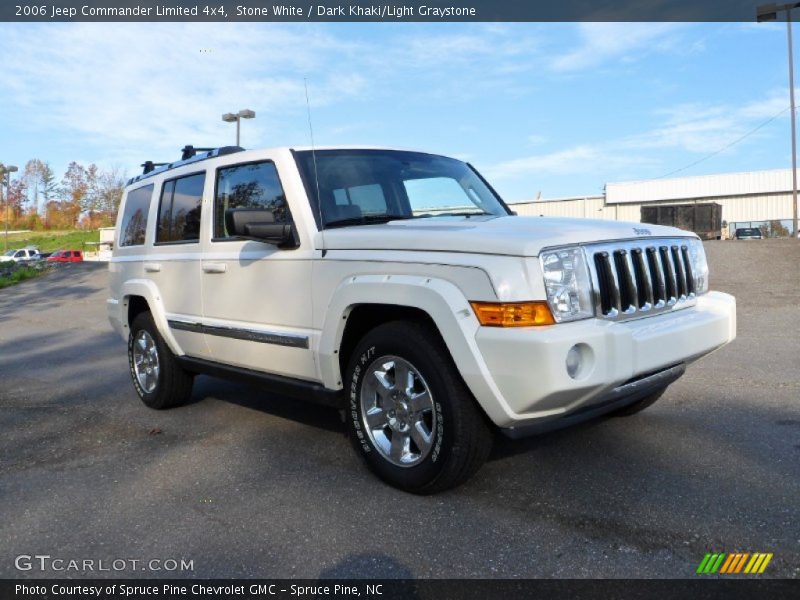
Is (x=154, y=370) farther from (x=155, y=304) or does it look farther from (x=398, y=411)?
(x=398, y=411)

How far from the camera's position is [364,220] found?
427 cm

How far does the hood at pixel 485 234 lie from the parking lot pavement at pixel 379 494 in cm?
128

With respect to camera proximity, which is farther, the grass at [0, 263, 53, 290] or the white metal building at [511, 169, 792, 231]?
the white metal building at [511, 169, 792, 231]

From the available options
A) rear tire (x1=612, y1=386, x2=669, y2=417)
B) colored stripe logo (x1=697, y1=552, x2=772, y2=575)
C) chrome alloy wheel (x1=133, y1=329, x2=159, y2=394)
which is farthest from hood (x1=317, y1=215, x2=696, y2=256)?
chrome alloy wheel (x1=133, y1=329, x2=159, y2=394)

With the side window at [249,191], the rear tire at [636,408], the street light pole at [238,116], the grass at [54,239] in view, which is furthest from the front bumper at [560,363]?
the grass at [54,239]

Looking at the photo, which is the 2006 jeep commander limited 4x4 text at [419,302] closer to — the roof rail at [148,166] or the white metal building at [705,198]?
the roof rail at [148,166]

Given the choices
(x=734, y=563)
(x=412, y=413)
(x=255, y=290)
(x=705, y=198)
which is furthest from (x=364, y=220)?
(x=705, y=198)

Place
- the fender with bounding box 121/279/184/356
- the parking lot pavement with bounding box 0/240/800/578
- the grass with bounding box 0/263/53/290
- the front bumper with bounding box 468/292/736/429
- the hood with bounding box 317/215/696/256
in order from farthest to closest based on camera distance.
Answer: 1. the grass with bounding box 0/263/53/290
2. the fender with bounding box 121/279/184/356
3. the hood with bounding box 317/215/696/256
4. the front bumper with bounding box 468/292/736/429
5. the parking lot pavement with bounding box 0/240/800/578

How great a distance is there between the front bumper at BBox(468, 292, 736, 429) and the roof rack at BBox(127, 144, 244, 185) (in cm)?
275

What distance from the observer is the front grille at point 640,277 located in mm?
3297

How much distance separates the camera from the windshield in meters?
4.29

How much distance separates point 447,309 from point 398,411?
0.71 m

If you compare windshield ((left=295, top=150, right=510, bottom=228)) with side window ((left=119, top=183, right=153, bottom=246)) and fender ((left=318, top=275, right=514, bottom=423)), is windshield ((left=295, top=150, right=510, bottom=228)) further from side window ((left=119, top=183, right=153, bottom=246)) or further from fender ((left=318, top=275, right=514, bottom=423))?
side window ((left=119, top=183, right=153, bottom=246))

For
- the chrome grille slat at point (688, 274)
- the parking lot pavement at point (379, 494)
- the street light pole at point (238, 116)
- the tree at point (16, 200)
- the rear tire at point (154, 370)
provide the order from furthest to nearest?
the tree at point (16, 200)
the street light pole at point (238, 116)
the rear tire at point (154, 370)
the chrome grille slat at point (688, 274)
the parking lot pavement at point (379, 494)
